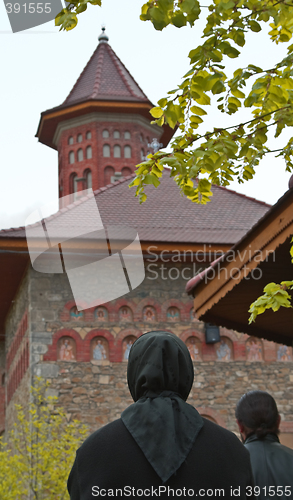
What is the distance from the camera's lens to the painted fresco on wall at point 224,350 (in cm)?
1305

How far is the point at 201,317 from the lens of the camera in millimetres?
6645

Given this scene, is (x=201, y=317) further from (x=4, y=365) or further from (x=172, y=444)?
(x=4, y=365)

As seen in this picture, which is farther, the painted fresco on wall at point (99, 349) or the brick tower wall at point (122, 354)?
the painted fresco on wall at point (99, 349)

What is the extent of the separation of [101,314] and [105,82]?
11565 mm

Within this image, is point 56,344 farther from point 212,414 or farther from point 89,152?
A: point 89,152

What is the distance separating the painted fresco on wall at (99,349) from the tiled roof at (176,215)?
7.36 ft

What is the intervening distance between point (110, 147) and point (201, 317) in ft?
46.3

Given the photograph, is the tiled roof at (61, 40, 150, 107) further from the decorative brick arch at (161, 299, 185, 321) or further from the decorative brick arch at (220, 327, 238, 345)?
the decorative brick arch at (220, 327, 238, 345)

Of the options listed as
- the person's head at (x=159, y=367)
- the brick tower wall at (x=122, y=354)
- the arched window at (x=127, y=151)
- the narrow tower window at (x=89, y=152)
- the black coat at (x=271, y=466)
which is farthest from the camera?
the narrow tower window at (x=89, y=152)

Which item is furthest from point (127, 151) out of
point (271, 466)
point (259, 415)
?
point (271, 466)

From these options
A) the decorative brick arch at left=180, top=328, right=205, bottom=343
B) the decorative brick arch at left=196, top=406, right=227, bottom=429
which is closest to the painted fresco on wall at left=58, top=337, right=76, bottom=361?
the decorative brick arch at left=180, top=328, right=205, bottom=343

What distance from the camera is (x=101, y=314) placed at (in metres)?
13.1

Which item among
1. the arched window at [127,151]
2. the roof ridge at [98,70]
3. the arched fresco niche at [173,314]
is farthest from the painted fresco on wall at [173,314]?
the roof ridge at [98,70]

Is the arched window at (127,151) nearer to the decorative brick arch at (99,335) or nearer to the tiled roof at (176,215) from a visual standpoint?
the tiled roof at (176,215)
